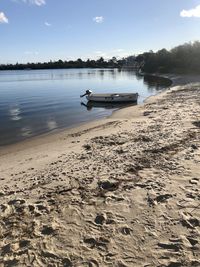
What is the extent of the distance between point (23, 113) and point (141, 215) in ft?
80.0

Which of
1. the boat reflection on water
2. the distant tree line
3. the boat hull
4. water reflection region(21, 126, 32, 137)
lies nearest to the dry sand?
water reflection region(21, 126, 32, 137)

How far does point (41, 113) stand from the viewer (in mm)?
29422

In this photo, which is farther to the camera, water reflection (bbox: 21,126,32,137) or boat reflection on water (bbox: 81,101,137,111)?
boat reflection on water (bbox: 81,101,137,111)

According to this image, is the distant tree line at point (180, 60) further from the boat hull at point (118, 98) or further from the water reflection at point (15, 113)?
the water reflection at point (15, 113)

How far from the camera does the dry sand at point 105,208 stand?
546 cm

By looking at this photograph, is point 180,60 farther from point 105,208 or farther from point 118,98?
point 105,208

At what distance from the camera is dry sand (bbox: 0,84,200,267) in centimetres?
546

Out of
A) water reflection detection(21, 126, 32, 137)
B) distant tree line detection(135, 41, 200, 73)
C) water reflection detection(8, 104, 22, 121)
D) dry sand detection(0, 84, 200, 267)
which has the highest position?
distant tree line detection(135, 41, 200, 73)

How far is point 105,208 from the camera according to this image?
7.09 m

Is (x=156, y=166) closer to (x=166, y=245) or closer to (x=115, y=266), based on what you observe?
(x=166, y=245)

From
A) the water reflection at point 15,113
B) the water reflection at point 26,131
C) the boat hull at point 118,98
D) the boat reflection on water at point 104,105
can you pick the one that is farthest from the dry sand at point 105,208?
the boat hull at point 118,98

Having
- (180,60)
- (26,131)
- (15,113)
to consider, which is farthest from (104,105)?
(180,60)

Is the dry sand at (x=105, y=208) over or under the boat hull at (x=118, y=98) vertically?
over

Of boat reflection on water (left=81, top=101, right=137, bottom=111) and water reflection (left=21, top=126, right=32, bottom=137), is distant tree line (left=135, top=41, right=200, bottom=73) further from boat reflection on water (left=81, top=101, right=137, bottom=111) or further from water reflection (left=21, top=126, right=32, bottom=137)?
water reflection (left=21, top=126, right=32, bottom=137)
